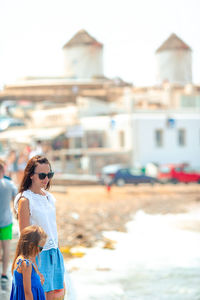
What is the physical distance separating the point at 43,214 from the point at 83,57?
5292 centimetres

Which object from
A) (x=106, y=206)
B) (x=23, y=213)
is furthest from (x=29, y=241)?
(x=106, y=206)

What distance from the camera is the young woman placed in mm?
4531

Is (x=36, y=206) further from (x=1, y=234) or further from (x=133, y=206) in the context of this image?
(x=133, y=206)

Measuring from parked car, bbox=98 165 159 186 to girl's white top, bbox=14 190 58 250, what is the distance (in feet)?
74.0

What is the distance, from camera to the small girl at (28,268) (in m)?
4.03

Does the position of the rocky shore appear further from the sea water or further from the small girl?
the small girl

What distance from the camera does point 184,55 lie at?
5872cm

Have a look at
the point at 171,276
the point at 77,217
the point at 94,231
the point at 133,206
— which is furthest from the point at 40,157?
the point at 133,206

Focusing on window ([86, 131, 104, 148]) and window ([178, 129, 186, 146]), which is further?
window ([178, 129, 186, 146])

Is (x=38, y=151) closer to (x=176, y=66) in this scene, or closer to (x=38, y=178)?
(x=38, y=178)

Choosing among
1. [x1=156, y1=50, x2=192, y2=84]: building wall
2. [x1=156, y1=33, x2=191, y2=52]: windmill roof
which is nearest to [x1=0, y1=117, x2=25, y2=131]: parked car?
[x1=156, y1=50, x2=192, y2=84]: building wall

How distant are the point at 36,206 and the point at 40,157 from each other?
1.42 feet

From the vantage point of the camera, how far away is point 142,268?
10125mm

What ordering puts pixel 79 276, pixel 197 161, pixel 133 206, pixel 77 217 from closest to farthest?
pixel 79 276 → pixel 77 217 → pixel 133 206 → pixel 197 161
